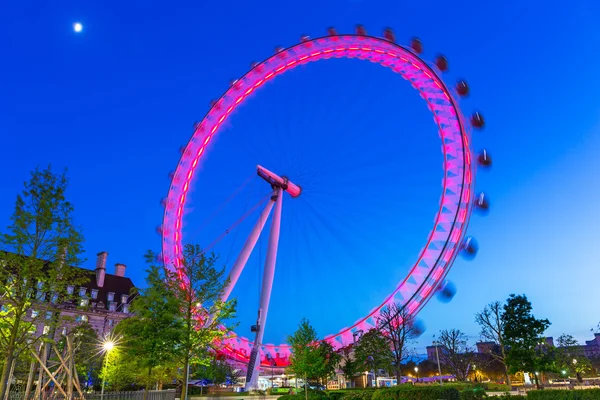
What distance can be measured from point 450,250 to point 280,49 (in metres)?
21.2

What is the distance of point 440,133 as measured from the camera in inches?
1275

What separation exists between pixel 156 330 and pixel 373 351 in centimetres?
2864

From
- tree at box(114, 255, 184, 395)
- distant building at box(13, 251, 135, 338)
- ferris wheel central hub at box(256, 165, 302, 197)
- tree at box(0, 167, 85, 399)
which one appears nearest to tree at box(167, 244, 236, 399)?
tree at box(114, 255, 184, 395)

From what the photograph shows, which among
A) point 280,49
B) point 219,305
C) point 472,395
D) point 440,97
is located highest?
point 280,49

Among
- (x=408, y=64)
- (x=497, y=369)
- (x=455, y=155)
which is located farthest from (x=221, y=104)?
(x=497, y=369)

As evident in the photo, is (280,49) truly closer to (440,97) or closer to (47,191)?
(440,97)

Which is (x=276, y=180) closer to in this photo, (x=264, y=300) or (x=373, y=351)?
(x=264, y=300)

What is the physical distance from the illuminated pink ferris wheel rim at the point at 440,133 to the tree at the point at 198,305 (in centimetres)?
325

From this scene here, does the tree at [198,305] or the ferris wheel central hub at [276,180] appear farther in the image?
the ferris wheel central hub at [276,180]

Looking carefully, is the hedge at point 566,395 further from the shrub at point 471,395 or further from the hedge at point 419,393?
the shrub at point 471,395

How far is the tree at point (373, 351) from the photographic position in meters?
44.2

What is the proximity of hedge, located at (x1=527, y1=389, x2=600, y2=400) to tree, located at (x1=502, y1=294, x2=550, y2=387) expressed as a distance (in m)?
12.9

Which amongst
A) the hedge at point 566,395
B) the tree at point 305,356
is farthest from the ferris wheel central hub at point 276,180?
the hedge at point 566,395

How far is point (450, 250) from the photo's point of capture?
1166 inches
